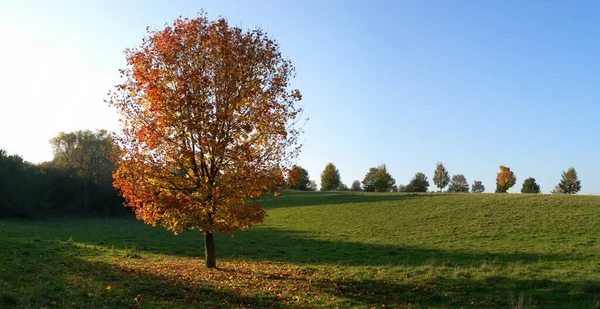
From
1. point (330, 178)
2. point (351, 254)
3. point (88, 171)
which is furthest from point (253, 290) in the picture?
point (330, 178)

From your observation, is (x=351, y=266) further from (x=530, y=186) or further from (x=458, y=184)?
(x=458, y=184)

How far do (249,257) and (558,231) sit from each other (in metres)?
23.9

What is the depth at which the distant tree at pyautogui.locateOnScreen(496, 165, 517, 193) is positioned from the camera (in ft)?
380

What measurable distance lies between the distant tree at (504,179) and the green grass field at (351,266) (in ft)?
251

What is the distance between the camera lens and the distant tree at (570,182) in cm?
11038

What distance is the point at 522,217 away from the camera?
3759 centimetres

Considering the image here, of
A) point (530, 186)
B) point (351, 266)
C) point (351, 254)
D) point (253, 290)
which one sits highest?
point (530, 186)

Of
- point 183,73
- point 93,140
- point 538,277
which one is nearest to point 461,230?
point 538,277

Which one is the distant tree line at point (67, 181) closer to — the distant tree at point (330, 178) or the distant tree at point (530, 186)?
the distant tree at point (330, 178)

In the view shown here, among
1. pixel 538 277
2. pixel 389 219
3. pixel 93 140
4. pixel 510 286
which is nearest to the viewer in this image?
pixel 510 286

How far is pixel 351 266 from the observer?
21719 millimetres

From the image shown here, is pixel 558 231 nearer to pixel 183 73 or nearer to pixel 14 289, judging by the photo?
pixel 183 73

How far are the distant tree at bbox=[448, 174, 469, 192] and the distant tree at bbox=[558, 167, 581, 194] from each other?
2702 cm

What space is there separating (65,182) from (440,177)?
301 ft
